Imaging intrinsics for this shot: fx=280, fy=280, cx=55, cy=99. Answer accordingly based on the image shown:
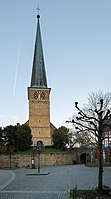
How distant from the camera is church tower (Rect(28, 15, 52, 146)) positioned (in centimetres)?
6344

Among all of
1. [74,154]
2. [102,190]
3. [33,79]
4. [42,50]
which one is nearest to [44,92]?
[33,79]

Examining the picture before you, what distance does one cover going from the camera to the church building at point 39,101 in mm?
63438

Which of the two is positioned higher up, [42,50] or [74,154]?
[42,50]

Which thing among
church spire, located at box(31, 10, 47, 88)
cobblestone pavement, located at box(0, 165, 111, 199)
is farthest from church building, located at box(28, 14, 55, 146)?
cobblestone pavement, located at box(0, 165, 111, 199)

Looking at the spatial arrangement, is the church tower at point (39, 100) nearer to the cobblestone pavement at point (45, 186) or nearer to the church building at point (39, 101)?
the church building at point (39, 101)

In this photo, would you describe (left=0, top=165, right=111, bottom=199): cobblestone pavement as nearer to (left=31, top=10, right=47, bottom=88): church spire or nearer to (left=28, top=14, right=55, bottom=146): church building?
(left=28, top=14, right=55, bottom=146): church building

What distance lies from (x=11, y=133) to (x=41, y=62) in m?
20.9

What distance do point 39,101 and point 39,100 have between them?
0.80 ft

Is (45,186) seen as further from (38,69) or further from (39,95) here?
(38,69)

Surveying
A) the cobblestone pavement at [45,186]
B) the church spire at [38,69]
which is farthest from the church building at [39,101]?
the cobblestone pavement at [45,186]

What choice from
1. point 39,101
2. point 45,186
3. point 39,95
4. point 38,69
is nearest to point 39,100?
point 39,101

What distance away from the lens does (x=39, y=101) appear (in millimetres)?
66062

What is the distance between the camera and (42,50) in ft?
230

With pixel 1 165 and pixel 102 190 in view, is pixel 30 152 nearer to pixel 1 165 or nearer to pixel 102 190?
pixel 1 165
